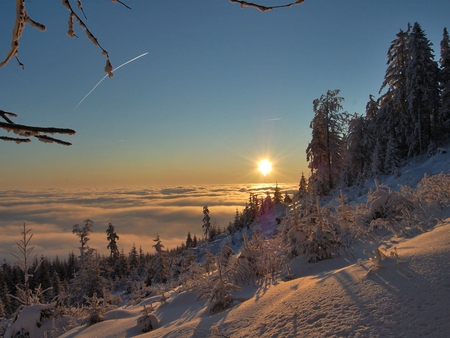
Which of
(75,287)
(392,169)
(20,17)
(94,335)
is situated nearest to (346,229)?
(94,335)

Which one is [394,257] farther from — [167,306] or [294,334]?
[167,306]

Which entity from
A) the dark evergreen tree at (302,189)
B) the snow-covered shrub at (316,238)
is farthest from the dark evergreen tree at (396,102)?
the snow-covered shrub at (316,238)

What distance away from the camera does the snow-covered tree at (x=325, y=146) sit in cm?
2566

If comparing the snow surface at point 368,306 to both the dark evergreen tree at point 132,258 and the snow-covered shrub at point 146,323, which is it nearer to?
the snow-covered shrub at point 146,323

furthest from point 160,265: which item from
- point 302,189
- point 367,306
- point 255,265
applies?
point 367,306

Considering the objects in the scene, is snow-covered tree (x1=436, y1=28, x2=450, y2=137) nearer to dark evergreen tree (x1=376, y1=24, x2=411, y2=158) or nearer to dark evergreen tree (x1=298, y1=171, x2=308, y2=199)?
dark evergreen tree (x1=376, y1=24, x2=411, y2=158)

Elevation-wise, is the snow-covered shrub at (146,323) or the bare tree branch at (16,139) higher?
the bare tree branch at (16,139)

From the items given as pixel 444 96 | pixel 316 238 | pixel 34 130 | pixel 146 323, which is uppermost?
pixel 444 96

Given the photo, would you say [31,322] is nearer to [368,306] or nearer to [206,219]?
[368,306]

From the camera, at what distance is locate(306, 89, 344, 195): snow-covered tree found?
84.2 ft

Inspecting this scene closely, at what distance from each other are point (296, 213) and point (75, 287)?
97.7 feet

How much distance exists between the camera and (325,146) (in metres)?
26.0

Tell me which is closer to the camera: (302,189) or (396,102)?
(396,102)

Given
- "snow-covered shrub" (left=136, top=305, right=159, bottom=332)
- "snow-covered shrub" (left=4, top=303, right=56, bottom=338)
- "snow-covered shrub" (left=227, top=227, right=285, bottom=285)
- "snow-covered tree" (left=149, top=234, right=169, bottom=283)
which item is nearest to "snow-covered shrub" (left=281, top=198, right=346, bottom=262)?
"snow-covered shrub" (left=227, top=227, right=285, bottom=285)
